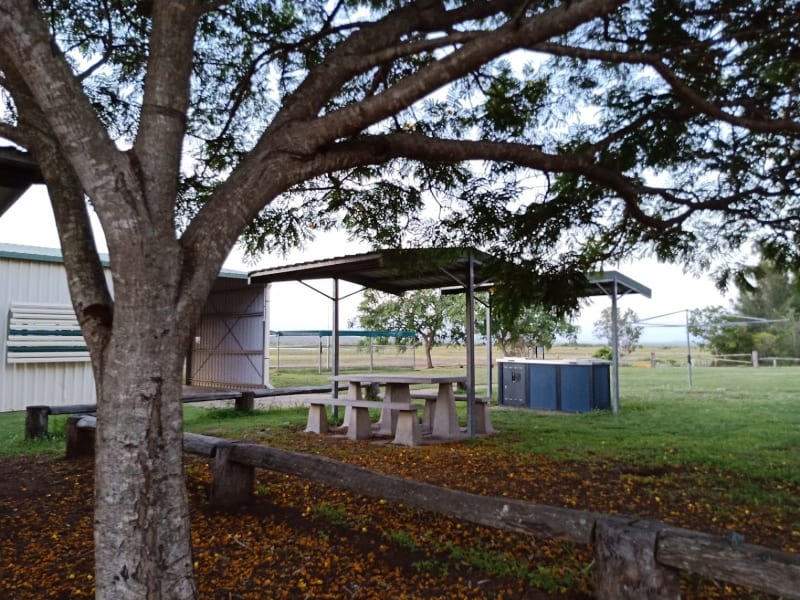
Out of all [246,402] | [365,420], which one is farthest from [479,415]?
[246,402]

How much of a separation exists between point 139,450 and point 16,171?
3.80 meters

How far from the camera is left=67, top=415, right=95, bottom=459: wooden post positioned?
22.1 ft

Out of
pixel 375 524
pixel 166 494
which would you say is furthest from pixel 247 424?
pixel 166 494

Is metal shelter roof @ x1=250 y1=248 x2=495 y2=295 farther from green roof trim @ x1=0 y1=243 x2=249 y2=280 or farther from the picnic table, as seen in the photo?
green roof trim @ x1=0 y1=243 x2=249 y2=280

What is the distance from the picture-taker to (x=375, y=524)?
14.0 feet

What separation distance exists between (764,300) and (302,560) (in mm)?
63128

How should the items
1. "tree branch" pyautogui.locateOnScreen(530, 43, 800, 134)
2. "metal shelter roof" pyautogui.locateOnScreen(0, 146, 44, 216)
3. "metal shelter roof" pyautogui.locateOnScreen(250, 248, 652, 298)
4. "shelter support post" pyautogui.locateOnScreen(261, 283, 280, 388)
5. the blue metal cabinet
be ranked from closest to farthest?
"tree branch" pyautogui.locateOnScreen(530, 43, 800, 134), "metal shelter roof" pyautogui.locateOnScreen(0, 146, 44, 216), "metal shelter roof" pyautogui.locateOnScreen(250, 248, 652, 298), the blue metal cabinet, "shelter support post" pyautogui.locateOnScreen(261, 283, 280, 388)

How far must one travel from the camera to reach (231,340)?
19.6 m

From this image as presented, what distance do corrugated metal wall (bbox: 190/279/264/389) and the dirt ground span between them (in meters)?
12.0

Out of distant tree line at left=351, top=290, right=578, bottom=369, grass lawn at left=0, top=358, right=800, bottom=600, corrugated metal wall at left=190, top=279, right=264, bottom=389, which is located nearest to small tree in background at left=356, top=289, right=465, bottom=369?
distant tree line at left=351, top=290, right=578, bottom=369

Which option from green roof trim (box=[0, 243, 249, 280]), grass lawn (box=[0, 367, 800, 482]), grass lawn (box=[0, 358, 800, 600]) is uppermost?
green roof trim (box=[0, 243, 249, 280])

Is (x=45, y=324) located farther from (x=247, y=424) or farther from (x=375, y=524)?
(x=375, y=524)

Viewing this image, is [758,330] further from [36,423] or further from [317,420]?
[36,423]

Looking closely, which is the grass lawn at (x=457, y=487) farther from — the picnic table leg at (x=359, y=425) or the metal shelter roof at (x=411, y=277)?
the metal shelter roof at (x=411, y=277)
